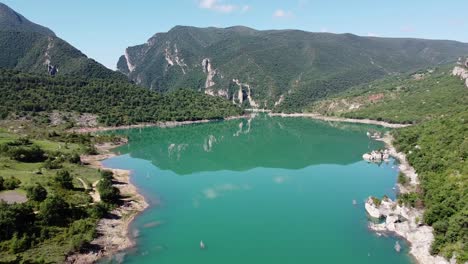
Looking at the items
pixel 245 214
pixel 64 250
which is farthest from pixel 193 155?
pixel 64 250

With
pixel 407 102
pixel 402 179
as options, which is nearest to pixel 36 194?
pixel 402 179

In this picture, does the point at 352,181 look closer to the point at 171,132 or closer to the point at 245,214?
the point at 245,214

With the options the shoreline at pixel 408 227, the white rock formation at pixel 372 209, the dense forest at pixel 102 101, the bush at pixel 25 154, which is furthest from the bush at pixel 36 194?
the dense forest at pixel 102 101

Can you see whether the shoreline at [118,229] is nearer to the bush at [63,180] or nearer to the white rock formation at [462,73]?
the bush at [63,180]

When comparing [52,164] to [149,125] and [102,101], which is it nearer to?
[149,125]

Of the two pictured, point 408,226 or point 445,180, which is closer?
point 408,226

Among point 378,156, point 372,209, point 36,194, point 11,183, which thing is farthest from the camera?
point 378,156
